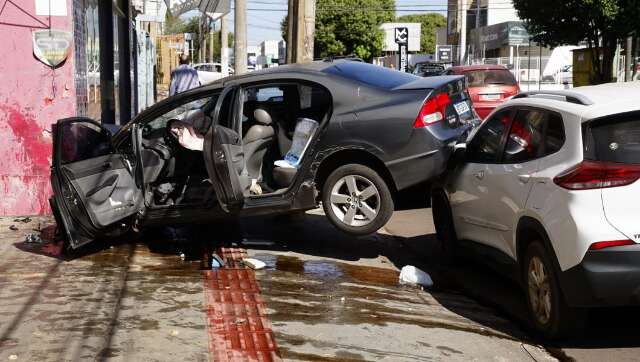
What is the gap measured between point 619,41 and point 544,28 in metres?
2.61

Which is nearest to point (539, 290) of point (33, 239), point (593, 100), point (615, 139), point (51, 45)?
point (615, 139)

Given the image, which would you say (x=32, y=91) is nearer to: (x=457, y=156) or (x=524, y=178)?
(x=457, y=156)

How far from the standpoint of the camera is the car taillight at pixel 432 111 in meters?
6.68

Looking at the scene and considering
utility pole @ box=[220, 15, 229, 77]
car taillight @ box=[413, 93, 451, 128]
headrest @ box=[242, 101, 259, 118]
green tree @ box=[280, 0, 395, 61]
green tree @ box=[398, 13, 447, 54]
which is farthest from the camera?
green tree @ box=[398, 13, 447, 54]

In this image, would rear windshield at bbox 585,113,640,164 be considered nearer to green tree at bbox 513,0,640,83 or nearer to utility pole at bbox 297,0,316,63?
utility pole at bbox 297,0,316,63

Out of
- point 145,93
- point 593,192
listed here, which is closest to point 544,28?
point 145,93

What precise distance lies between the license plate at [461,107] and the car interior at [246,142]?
122 centimetres

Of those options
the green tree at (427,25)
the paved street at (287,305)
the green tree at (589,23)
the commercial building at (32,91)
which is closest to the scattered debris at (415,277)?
the paved street at (287,305)

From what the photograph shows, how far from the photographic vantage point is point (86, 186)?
22.9 feet

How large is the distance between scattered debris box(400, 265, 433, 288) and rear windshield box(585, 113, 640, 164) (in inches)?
88.0

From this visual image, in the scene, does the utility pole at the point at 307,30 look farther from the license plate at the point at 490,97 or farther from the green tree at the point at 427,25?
the green tree at the point at 427,25

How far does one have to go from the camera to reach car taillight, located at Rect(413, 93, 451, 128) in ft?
21.9

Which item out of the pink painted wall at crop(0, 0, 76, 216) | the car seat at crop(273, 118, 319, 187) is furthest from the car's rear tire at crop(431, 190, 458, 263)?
the pink painted wall at crop(0, 0, 76, 216)

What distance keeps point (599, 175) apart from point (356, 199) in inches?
103
